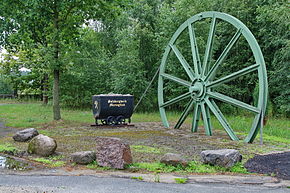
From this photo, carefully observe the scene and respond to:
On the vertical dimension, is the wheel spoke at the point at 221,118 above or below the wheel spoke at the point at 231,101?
below

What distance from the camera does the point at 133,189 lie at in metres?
5.11

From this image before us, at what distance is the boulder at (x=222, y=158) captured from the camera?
6594 millimetres

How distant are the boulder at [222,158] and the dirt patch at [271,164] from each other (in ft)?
1.09

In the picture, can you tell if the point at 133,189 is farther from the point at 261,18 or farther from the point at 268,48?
the point at 268,48

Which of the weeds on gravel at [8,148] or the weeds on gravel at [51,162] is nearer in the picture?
the weeds on gravel at [51,162]

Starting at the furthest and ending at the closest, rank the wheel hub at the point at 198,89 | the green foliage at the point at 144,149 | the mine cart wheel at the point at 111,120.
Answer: the mine cart wheel at the point at 111,120 → the wheel hub at the point at 198,89 → the green foliage at the point at 144,149

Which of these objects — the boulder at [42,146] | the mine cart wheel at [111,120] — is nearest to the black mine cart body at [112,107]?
the mine cart wheel at [111,120]

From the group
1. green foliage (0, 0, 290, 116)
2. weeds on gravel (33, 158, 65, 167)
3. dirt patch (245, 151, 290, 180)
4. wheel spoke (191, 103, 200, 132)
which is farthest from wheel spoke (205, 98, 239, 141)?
weeds on gravel (33, 158, 65, 167)

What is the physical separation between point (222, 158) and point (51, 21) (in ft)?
34.9

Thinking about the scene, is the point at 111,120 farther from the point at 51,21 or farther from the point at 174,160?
the point at 174,160

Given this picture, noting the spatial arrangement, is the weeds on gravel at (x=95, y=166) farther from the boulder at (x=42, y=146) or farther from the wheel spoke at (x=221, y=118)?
the wheel spoke at (x=221, y=118)

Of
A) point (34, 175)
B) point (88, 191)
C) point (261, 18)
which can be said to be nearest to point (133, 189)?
point (88, 191)

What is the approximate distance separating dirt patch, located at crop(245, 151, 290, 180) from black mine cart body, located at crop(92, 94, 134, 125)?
7.37 metres

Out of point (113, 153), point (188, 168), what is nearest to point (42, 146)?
point (113, 153)
